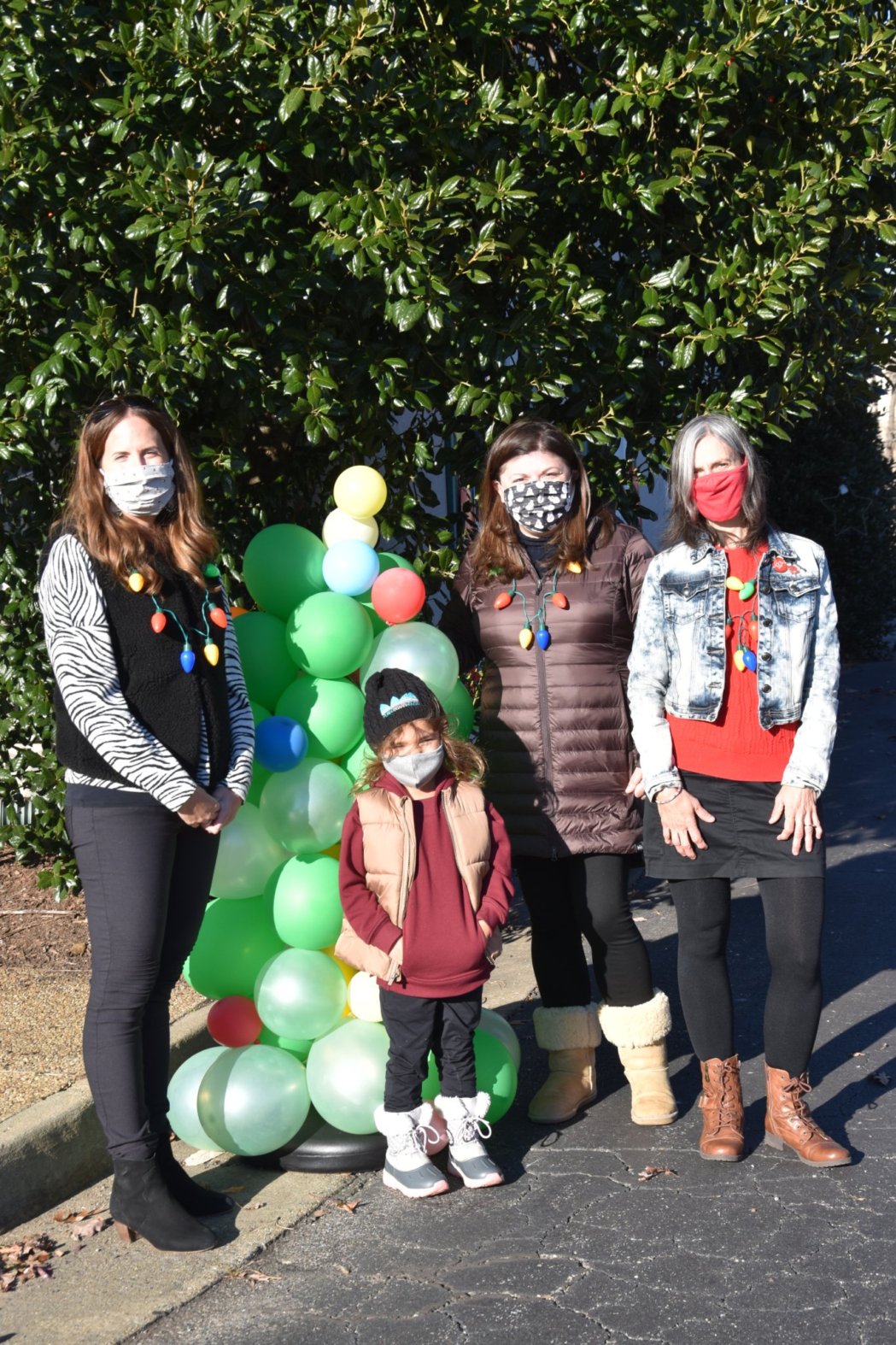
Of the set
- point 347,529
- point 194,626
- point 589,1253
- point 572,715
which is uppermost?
point 347,529

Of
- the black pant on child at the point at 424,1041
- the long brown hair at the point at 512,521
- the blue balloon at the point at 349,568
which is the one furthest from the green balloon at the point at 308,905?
the long brown hair at the point at 512,521

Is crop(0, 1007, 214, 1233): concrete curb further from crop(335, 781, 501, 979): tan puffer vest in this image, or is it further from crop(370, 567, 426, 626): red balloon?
crop(370, 567, 426, 626): red balloon

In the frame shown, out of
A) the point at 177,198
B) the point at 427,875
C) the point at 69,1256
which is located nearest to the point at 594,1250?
the point at 427,875

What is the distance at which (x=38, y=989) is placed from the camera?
5148 mm

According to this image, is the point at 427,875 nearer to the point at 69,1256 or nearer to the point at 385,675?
the point at 385,675

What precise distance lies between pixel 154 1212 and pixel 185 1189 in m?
0.18

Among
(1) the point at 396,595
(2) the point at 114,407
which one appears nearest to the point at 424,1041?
(1) the point at 396,595

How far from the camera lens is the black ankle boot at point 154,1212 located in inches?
140

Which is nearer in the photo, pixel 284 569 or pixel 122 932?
pixel 122 932

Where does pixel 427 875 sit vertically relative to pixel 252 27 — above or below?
below

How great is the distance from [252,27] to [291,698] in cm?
194

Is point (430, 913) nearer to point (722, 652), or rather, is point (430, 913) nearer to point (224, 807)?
point (224, 807)

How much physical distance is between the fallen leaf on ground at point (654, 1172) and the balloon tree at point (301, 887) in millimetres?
433

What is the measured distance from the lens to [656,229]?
5.31m
